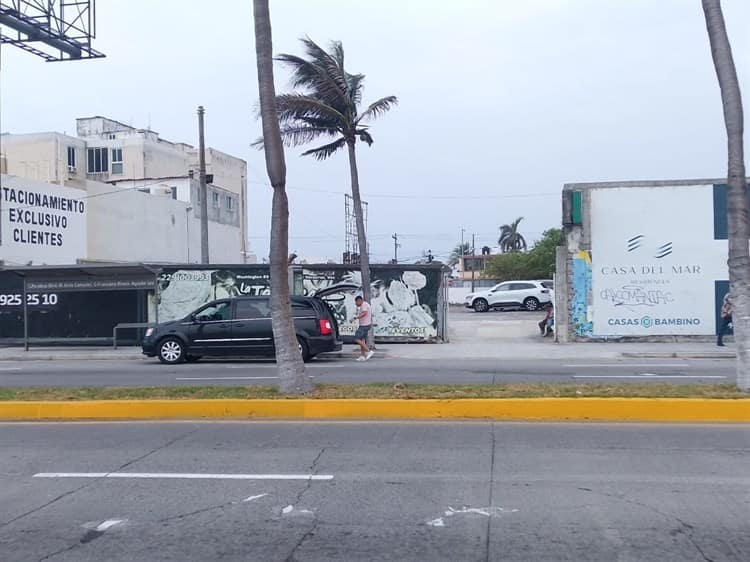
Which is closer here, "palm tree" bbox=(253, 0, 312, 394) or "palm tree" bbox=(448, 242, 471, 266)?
"palm tree" bbox=(253, 0, 312, 394)

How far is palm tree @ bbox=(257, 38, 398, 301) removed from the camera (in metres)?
21.3

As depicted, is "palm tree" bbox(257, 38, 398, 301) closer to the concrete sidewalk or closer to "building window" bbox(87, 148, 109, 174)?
the concrete sidewalk

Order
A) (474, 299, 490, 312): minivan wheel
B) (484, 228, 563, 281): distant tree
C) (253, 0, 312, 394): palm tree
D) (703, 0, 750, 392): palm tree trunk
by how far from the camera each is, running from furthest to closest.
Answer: (484, 228, 563, 281): distant tree → (474, 299, 490, 312): minivan wheel → (253, 0, 312, 394): palm tree → (703, 0, 750, 392): palm tree trunk

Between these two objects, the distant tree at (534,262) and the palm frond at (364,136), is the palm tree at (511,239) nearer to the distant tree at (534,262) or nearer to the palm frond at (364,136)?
the distant tree at (534,262)

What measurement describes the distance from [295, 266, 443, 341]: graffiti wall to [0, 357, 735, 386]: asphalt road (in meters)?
4.69

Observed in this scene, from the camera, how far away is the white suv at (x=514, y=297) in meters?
40.8

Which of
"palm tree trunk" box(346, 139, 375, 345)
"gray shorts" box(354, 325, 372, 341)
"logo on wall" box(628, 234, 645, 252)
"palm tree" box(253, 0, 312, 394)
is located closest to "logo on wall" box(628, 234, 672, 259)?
"logo on wall" box(628, 234, 645, 252)

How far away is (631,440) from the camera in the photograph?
8.84 m

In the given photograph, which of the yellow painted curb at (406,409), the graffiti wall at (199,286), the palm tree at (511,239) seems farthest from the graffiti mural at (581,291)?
the palm tree at (511,239)

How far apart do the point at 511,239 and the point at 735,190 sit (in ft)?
303

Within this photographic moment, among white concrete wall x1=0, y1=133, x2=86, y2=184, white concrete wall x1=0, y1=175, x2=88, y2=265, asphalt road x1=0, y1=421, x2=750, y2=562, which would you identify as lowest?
asphalt road x1=0, y1=421, x2=750, y2=562

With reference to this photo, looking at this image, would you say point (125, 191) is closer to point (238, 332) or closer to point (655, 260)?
point (238, 332)

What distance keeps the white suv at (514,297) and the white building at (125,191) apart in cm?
2043

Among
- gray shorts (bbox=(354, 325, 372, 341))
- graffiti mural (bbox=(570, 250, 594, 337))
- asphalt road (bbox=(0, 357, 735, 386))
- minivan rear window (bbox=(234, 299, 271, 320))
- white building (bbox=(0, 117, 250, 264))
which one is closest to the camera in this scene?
asphalt road (bbox=(0, 357, 735, 386))
